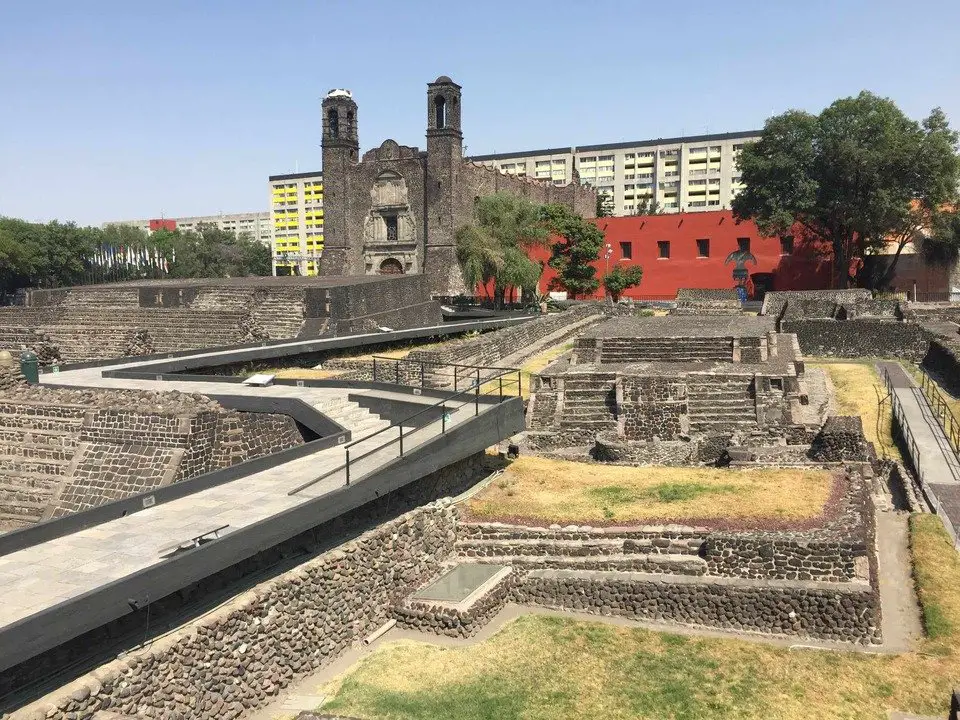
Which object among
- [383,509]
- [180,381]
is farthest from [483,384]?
[180,381]

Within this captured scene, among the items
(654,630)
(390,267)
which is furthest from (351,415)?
(390,267)

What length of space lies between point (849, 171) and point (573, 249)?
44.5ft

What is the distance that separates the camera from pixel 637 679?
31.0 feet

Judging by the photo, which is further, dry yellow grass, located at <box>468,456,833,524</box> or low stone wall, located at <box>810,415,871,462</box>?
low stone wall, located at <box>810,415,871,462</box>

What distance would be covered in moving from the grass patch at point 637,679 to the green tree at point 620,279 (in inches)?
1302

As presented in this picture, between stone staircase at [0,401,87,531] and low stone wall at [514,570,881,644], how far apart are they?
24.9 feet

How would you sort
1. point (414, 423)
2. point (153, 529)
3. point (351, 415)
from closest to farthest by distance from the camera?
point (153, 529) < point (414, 423) < point (351, 415)

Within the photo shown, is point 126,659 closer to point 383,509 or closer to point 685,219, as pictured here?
point 383,509

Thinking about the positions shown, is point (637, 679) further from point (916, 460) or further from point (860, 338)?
point (860, 338)

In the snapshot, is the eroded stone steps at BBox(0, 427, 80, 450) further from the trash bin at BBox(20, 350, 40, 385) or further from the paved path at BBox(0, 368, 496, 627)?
the paved path at BBox(0, 368, 496, 627)

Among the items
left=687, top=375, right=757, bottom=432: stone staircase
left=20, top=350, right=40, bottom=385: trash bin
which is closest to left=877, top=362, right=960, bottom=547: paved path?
left=687, top=375, right=757, bottom=432: stone staircase

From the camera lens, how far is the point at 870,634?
10250mm

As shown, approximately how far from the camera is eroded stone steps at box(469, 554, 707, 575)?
37.3 feet

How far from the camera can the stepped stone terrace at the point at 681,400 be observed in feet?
59.6
